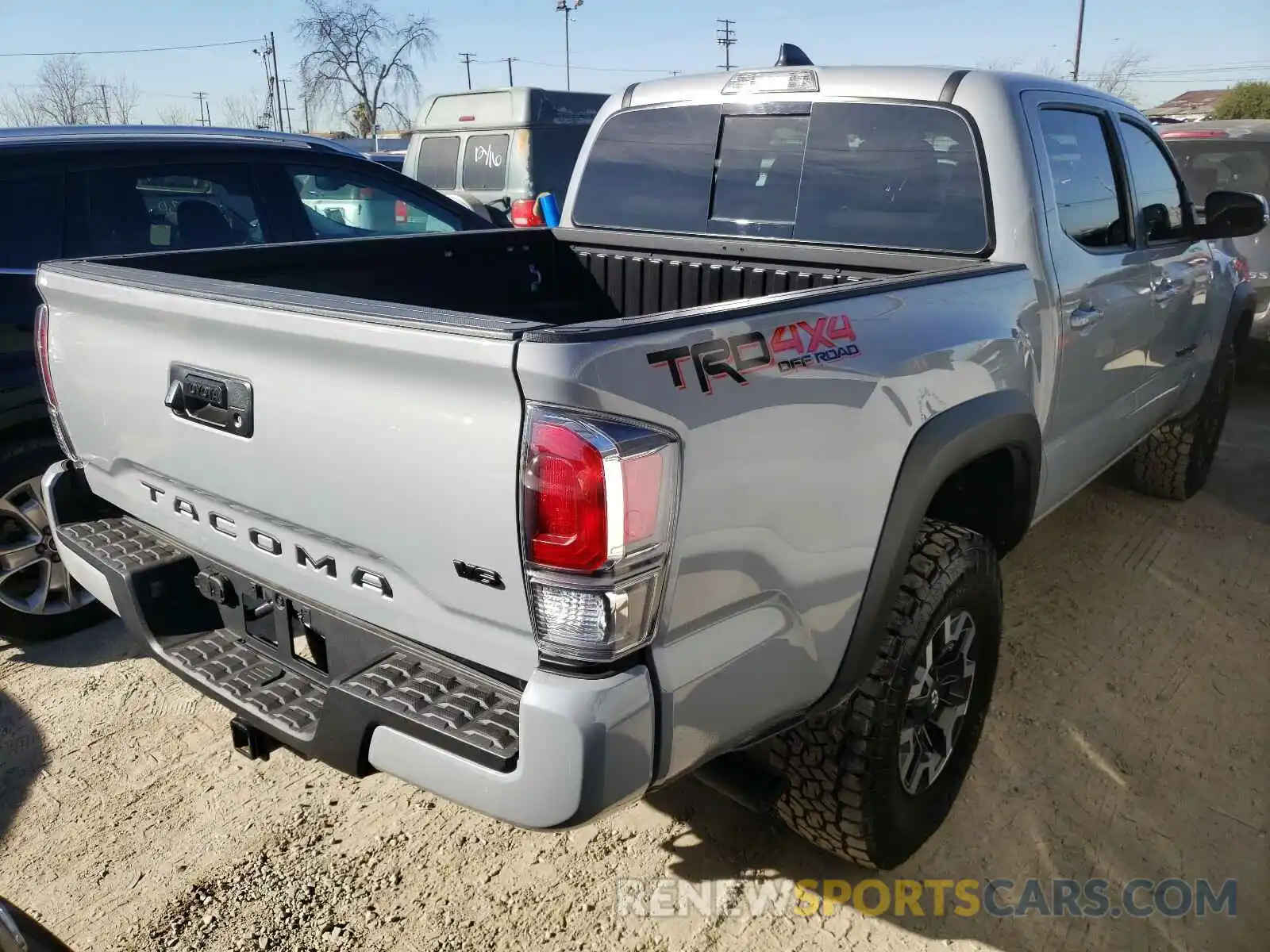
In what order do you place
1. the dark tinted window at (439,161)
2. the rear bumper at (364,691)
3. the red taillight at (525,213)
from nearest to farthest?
the rear bumper at (364,691) < the red taillight at (525,213) < the dark tinted window at (439,161)

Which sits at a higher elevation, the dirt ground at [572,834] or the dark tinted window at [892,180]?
the dark tinted window at [892,180]

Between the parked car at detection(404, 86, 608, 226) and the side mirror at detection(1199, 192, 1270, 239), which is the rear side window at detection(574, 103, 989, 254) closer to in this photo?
the side mirror at detection(1199, 192, 1270, 239)

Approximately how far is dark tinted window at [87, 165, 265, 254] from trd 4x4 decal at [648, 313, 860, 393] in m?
2.89

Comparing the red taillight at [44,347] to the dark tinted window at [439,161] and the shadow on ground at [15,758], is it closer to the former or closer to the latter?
the shadow on ground at [15,758]

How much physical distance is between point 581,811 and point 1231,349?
4.57 m

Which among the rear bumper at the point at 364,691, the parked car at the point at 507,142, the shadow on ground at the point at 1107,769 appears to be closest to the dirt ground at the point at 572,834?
the shadow on ground at the point at 1107,769

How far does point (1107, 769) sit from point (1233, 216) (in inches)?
88.0

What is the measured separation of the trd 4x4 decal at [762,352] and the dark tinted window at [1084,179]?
1.46 metres

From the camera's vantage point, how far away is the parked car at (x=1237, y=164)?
6.81 metres

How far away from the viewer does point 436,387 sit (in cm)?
169

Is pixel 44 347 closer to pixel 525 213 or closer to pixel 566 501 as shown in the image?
pixel 566 501

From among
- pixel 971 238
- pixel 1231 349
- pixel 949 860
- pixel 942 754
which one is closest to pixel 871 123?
pixel 971 238

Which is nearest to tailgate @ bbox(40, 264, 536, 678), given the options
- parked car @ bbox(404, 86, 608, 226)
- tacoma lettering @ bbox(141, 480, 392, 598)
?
tacoma lettering @ bbox(141, 480, 392, 598)

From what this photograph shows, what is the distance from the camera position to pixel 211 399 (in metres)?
2.10
